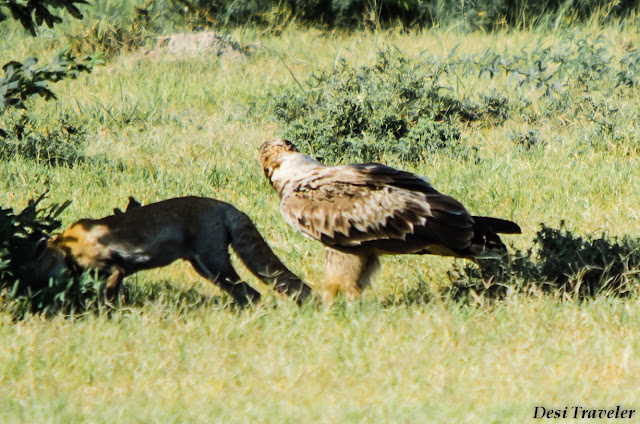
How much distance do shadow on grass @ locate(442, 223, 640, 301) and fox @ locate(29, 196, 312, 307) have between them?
1108 mm

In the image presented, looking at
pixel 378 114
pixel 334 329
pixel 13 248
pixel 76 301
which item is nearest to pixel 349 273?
pixel 334 329

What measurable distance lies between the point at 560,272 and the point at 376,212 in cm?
127

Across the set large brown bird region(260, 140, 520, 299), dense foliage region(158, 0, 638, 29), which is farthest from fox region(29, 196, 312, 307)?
dense foliage region(158, 0, 638, 29)

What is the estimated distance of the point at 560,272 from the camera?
18.0 ft

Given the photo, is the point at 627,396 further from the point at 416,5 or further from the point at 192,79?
the point at 416,5

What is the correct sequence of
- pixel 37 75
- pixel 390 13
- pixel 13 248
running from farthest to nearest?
pixel 390 13
pixel 13 248
pixel 37 75

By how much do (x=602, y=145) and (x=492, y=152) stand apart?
111 cm

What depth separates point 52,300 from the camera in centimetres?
504

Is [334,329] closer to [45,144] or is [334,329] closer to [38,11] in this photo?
[38,11]

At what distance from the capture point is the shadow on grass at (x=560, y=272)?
5.37 meters

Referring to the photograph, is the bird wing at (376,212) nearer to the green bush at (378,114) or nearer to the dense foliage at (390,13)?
the green bush at (378,114)

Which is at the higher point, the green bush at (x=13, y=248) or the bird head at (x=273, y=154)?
the bird head at (x=273, y=154)

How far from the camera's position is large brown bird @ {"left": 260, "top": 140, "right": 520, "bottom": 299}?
5285mm

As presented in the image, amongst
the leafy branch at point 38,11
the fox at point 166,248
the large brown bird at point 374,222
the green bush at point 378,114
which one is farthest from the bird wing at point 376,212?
the green bush at point 378,114
